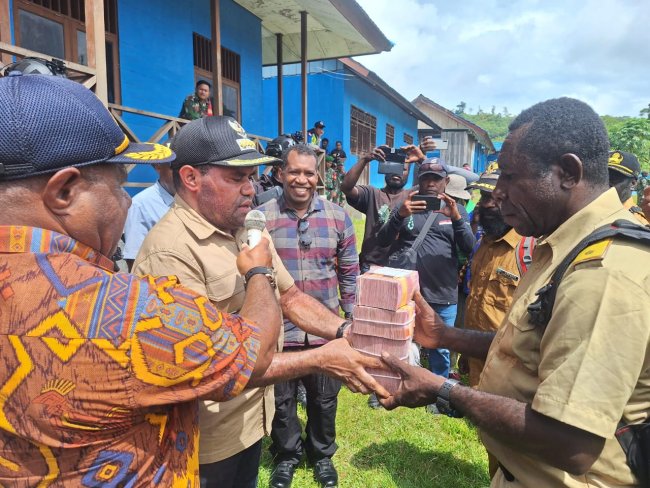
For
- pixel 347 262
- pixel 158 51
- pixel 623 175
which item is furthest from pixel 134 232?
pixel 158 51

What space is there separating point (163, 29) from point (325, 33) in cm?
434

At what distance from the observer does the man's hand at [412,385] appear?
173cm

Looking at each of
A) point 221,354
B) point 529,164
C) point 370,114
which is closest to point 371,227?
point 529,164

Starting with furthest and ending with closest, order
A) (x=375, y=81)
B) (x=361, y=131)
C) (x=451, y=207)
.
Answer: (x=361, y=131), (x=375, y=81), (x=451, y=207)

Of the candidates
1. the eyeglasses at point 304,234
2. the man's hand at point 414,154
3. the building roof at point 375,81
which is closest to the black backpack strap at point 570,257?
the eyeglasses at point 304,234

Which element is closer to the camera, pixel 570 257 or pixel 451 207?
pixel 570 257

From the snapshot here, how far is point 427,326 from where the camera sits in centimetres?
235

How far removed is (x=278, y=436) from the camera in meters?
3.39

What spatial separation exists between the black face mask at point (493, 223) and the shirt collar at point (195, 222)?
7.50ft

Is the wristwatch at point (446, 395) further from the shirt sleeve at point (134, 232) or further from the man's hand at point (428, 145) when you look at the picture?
the man's hand at point (428, 145)

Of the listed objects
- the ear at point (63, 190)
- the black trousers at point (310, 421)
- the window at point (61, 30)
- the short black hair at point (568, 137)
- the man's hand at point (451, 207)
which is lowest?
the black trousers at point (310, 421)

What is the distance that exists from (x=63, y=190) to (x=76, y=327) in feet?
1.15

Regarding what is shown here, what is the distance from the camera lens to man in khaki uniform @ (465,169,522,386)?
343 cm

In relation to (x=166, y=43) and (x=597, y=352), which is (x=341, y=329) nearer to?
(x=597, y=352)
